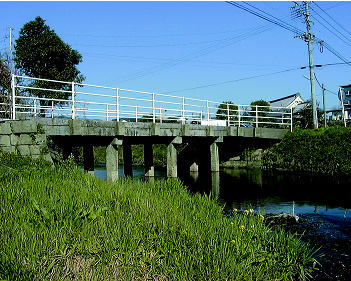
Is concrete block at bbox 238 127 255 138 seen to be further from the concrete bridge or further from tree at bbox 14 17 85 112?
tree at bbox 14 17 85 112

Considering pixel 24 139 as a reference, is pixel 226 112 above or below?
above

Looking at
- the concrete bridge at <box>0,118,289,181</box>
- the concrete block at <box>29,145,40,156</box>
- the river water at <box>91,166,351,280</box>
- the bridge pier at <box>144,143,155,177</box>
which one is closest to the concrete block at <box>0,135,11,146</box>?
the concrete bridge at <box>0,118,289,181</box>

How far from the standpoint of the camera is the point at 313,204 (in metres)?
12.9

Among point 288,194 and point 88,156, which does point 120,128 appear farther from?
point 288,194

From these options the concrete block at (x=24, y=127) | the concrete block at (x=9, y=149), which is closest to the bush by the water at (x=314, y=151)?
the concrete block at (x=24, y=127)

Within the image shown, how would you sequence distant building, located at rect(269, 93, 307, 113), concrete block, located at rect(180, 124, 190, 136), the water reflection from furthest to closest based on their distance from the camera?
distant building, located at rect(269, 93, 307, 113), concrete block, located at rect(180, 124, 190, 136), the water reflection

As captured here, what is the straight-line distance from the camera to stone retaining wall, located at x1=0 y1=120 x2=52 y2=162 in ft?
41.0

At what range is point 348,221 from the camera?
1003 centimetres

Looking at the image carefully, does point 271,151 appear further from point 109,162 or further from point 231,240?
point 231,240

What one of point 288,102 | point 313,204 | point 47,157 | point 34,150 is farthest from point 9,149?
point 288,102

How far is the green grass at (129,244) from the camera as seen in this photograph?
4980 mm

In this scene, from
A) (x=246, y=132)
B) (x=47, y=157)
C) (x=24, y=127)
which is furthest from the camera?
(x=246, y=132)

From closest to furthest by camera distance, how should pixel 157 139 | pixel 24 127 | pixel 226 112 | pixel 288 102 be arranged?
pixel 24 127 → pixel 157 139 → pixel 226 112 → pixel 288 102

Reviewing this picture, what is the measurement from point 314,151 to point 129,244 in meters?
20.9
